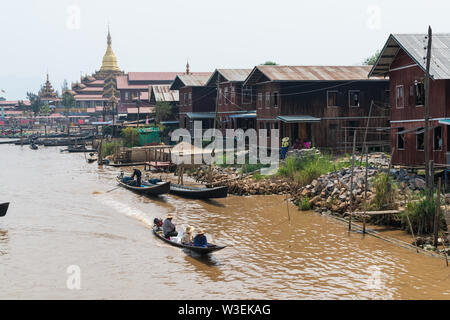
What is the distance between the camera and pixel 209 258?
20094 millimetres

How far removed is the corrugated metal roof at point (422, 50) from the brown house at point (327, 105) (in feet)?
38.8

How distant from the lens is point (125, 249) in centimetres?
2212

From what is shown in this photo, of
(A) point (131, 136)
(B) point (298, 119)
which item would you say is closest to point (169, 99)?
(A) point (131, 136)

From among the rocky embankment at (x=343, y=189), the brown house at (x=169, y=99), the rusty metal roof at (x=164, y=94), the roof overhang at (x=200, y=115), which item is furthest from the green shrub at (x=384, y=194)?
the rusty metal roof at (x=164, y=94)

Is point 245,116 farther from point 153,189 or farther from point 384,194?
point 384,194

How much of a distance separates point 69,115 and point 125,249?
112012 mm

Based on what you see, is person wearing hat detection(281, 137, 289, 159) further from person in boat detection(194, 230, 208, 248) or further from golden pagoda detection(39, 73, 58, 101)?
golden pagoda detection(39, 73, 58, 101)

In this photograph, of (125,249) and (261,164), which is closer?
(125,249)

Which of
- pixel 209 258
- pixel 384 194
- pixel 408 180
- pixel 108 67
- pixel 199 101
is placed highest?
pixel 108 67

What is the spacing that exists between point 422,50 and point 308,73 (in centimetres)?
1646

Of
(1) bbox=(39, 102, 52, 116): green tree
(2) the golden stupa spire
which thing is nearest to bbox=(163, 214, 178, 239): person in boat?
(1) bbox=(39, 102, 52, 116): green tree

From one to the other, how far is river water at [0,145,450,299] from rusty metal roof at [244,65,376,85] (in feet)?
43.5
